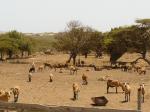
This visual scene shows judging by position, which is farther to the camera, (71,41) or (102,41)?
(102,41)

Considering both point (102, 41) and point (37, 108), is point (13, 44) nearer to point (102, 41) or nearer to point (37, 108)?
point (102, 41)

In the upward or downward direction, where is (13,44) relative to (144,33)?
downward

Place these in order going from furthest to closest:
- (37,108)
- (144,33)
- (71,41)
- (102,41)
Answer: (102,41) → (71,41) → (144,33) → (37,108)

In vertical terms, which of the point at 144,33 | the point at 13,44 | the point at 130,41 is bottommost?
the point at 13,44

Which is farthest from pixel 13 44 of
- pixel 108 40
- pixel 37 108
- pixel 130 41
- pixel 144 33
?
pixel 37 108

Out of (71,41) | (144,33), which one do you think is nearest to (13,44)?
(71,41)

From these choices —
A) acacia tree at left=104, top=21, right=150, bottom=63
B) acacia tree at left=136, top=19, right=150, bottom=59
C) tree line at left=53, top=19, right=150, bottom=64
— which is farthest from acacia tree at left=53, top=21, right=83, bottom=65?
acacia tree at left=136, top=19, right=150, bottom=59

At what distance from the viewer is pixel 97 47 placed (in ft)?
254

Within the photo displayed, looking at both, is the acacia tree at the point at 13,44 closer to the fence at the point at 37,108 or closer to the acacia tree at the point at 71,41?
the acacia tree at the point at 71,41

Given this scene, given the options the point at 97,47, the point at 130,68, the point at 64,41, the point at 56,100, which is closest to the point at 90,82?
the point at 56,100

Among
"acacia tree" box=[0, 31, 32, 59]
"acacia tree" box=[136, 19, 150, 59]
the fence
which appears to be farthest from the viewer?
"acacia tree" box=[0, 31, 32, 59]

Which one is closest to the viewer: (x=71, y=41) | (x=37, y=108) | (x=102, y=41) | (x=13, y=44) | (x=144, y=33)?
(x=37, y=108)

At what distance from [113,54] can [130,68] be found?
17293 mm

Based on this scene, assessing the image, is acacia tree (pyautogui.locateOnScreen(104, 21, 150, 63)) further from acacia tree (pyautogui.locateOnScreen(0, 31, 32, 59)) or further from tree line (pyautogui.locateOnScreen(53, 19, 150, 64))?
acacia tree (pyautogui.locateOnScreen(0, 31, 32, 59))
